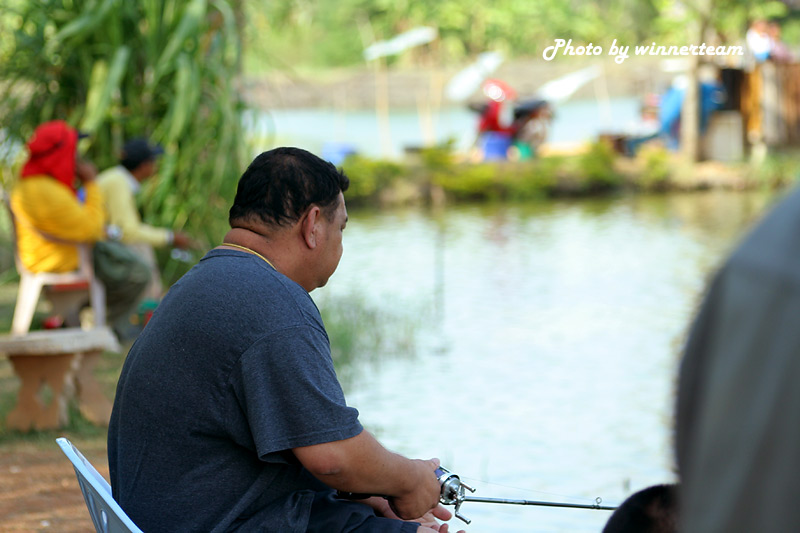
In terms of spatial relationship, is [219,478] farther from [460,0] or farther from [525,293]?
[460,0]

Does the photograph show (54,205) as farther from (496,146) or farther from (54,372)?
(496,146)

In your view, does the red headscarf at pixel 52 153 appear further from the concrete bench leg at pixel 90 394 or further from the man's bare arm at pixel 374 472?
the man's bare arm at pixel 374 472

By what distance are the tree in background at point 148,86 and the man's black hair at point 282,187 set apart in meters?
4.93

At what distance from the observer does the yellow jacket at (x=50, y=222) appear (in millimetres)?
6344

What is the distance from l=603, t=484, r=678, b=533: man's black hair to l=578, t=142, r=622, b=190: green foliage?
15.6 m

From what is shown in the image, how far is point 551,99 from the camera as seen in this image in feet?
74.7

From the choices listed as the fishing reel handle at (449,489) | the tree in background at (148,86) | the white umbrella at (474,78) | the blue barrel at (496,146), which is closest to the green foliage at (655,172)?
the blue barrel at (496,146)

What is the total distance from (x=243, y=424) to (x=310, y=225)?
487 millimetres

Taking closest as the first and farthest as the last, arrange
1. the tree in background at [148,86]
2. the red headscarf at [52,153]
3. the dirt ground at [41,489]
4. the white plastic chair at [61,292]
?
the dirt ground at [41,489] → the red headscarf at [52,153] → the white plastic chair at [61,292] → the tree in background at [148,86]

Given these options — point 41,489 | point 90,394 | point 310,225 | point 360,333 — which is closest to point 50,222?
point 90,394

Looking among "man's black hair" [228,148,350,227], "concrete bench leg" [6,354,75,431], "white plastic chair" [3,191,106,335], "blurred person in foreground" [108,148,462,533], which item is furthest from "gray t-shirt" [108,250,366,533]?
"white plastic chair" [3,191,106,335]

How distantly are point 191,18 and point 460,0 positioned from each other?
28.4m

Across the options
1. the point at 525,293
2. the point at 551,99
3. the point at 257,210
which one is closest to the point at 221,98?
the point at 525,293

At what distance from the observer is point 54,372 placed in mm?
5043
